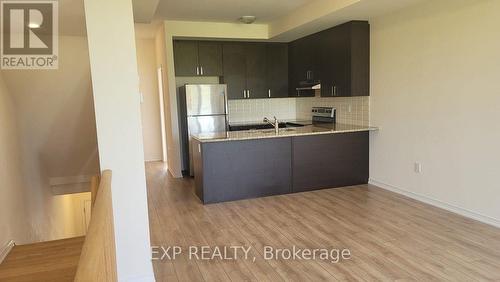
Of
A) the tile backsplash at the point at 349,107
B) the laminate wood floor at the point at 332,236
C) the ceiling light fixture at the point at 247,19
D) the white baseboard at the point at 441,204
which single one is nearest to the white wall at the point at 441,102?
the white baseboard at the point at 441,204

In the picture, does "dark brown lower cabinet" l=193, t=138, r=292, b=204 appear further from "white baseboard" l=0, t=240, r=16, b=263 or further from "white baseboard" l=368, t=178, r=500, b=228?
"white baseboard" l=0, t=240, r=16, b=263

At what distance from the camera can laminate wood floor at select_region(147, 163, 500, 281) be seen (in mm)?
2678

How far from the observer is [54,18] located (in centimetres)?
280

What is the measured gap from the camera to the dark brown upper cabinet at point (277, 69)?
21.9 feet

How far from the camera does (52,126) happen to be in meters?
4.11

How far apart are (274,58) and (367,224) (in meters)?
4.04

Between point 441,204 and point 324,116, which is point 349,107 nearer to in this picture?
point 324,116

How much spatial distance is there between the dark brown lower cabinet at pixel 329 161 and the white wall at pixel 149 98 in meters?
4.08

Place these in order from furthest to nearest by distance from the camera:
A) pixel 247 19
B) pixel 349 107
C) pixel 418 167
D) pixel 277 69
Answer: pixel 277 69, pixel 349 107, pixel 247 19, pixel 418 167

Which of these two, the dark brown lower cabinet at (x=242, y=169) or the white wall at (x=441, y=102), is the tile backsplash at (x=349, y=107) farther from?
the dark brown lower cabinet at (x=242, y=169)

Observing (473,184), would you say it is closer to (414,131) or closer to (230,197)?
(414,131)

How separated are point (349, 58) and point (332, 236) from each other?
108 inches

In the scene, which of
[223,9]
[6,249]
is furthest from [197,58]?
[6,249]

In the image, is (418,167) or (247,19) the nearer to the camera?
(418,167)
